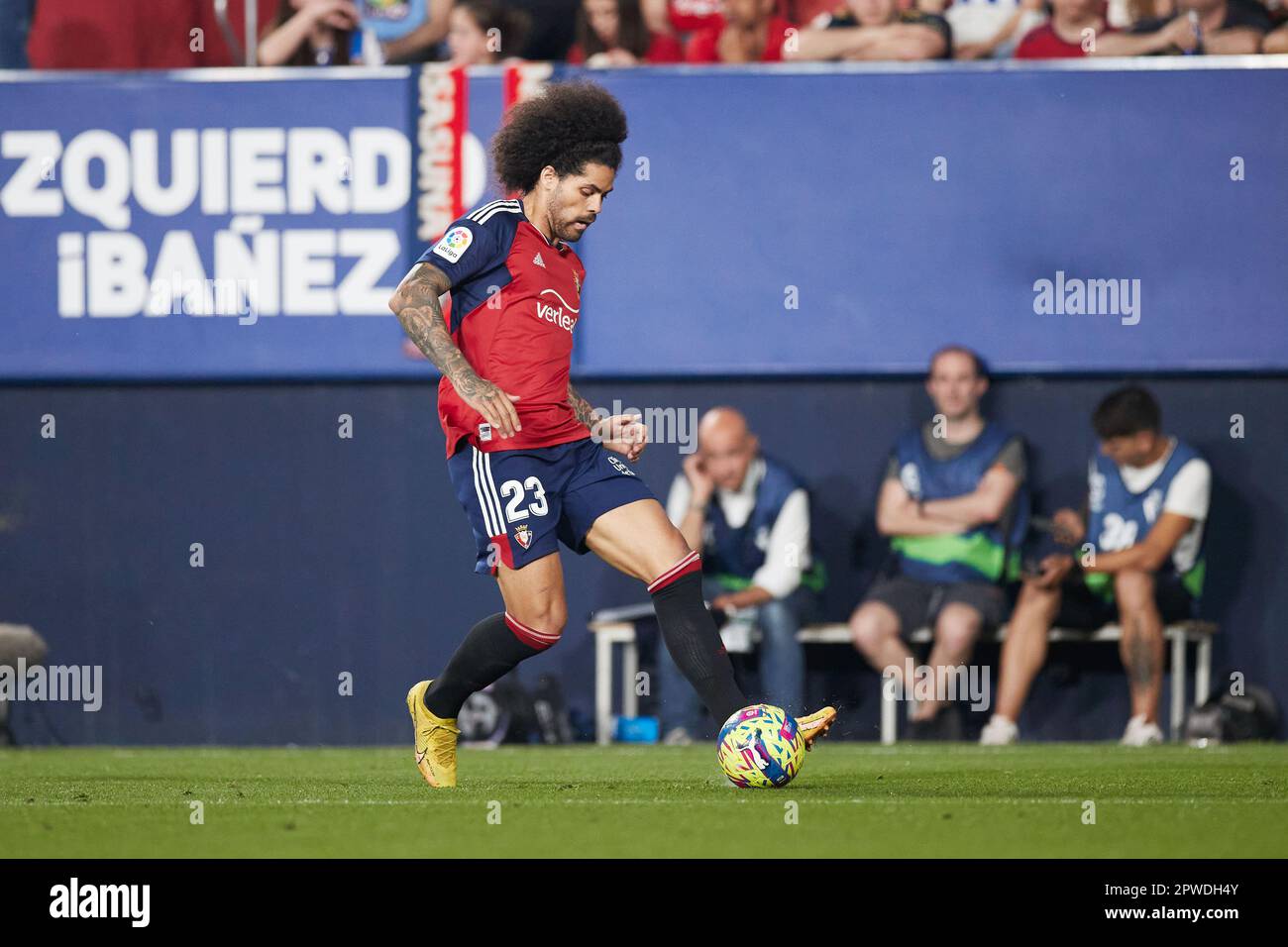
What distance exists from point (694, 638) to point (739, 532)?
15.2ft

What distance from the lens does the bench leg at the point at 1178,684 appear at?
10352 millimetres

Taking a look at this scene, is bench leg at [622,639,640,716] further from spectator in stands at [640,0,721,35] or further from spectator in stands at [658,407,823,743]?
spectator in stands at [640,0,721,35]

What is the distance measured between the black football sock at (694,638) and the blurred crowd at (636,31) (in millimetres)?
5668

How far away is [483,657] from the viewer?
249 inches

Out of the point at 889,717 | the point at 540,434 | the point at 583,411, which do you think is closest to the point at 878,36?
the point at 889,717

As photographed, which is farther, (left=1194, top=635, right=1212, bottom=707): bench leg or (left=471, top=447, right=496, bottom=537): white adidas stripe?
(left=1194, top=635, right=1212, bottom=707): bench leg

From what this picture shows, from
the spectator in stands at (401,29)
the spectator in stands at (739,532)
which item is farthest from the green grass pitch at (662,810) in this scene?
the spectator in stands at (401,29)

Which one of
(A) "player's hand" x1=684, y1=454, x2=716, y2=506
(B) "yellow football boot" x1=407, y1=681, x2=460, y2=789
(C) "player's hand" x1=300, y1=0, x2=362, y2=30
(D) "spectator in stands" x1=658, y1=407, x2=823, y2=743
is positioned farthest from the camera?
(C) "player's hand" x1=300, y1=0, x2=362, y2=30

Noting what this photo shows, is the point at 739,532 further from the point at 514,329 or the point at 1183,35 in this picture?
the point at 514,329

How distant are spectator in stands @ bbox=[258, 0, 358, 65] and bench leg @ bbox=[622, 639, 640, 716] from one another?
3833 millimetres

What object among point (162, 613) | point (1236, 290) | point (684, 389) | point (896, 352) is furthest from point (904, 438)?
point (162, 613)

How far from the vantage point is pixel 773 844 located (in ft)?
15.7

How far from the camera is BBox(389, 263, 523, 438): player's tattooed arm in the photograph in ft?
18.8

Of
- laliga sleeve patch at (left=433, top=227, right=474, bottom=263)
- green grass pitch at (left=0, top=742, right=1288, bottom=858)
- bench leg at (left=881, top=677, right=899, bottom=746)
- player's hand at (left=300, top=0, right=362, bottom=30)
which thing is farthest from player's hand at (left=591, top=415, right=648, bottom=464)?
player's hand at (left=300, top=0, right=362, bottom=30)
